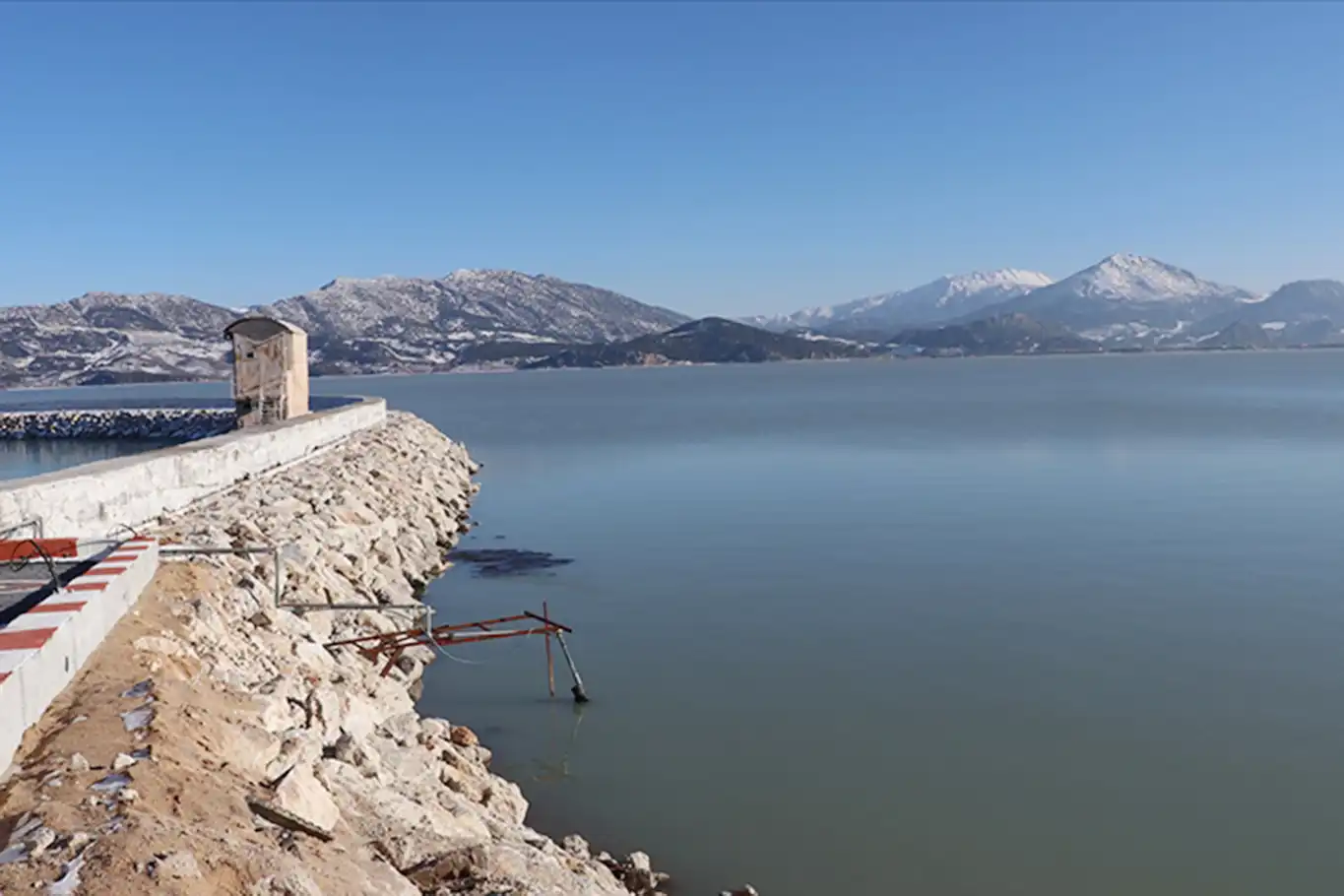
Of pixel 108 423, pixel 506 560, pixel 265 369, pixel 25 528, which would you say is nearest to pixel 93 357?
pixel 108 423

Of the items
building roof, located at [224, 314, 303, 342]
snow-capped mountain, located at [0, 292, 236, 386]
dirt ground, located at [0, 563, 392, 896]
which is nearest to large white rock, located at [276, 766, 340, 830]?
dirt ground, located at [0, 563, 392, 896]

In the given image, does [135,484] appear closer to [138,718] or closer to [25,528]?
[25,528]

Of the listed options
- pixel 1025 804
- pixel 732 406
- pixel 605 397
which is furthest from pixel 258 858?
pixel 605 397

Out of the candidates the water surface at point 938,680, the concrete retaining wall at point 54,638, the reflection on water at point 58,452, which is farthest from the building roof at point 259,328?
the concrete retaining wall at point 54,638

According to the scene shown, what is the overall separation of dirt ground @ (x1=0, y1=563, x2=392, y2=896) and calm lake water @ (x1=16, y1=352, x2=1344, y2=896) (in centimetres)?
447

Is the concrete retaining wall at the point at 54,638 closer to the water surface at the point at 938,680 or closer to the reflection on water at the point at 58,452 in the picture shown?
the water surface at the point at 938,680

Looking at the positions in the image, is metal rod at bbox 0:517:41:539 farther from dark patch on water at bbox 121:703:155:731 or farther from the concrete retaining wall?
dark patch on water at bbox 121:703:155:731

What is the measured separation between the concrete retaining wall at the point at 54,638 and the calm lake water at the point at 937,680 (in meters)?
4.50

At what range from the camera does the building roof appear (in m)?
28.1

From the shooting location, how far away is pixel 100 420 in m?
45.2

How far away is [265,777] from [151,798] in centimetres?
115

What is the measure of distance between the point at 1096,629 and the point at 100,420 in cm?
4312

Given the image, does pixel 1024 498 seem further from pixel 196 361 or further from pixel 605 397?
pixel 196 361

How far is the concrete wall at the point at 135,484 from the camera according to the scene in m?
12.3
